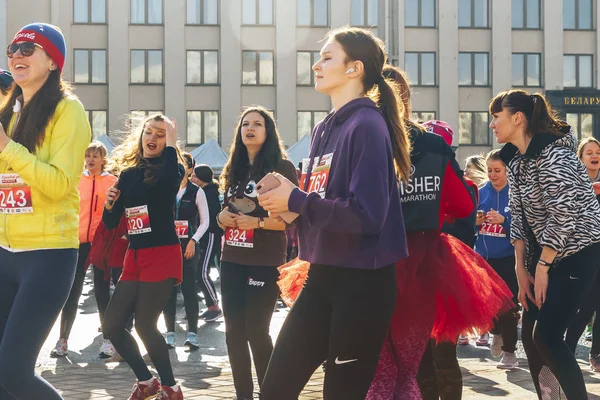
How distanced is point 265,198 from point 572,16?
156ft

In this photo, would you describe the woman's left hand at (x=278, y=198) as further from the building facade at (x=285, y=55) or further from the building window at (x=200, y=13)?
the building window at (x=200, y=13)

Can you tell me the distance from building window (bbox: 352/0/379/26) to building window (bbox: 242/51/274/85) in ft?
14.6

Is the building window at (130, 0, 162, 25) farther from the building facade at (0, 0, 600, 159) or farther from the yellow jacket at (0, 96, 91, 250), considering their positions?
the yellow jacket at (0, 96, 91, 250)

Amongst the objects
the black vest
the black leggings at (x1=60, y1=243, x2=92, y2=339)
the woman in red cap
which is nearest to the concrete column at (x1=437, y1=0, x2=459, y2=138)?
the black vest

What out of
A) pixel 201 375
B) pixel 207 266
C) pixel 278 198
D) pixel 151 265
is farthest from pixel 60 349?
pixel 278 198

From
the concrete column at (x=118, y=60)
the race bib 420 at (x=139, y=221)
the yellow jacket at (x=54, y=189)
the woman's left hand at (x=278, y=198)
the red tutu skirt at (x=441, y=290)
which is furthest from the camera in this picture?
the concrete column at (x=118, y=60)

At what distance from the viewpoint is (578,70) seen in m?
48.3

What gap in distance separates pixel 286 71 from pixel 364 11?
4.65m

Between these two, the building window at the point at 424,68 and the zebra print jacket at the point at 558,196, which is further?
the building window at the point at 424,68

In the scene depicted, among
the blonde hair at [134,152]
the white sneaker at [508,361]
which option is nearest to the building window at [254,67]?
the white sneaker at [508,361]

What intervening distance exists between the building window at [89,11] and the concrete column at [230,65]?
17.7 ft

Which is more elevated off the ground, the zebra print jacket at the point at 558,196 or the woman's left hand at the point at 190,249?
the zebra print jacket at the point at 558,196

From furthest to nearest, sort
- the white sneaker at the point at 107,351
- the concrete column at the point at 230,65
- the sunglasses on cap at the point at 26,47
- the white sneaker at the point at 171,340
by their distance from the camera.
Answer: the concrete column at the point at 230,65, the white sneaker at the point at 171,340, the white sneaker at the point at 107,351, the sunglasses on cap at the point at 26,47

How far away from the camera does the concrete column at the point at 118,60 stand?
46500 mm
